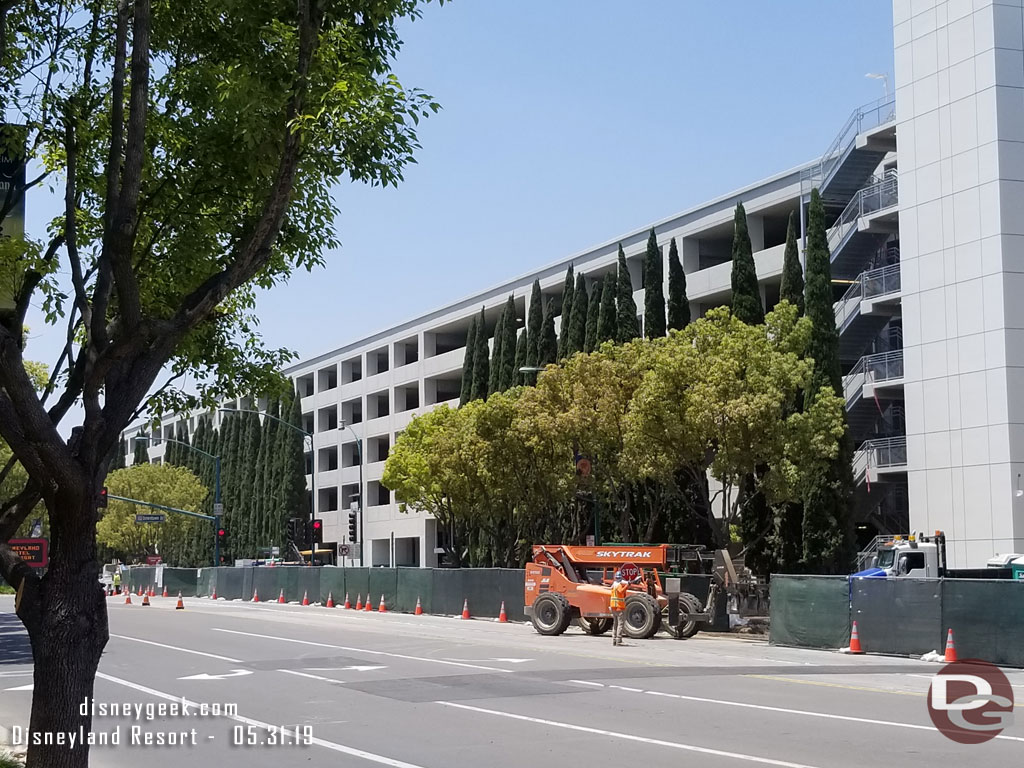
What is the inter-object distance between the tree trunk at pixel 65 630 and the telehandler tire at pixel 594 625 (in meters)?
23.8

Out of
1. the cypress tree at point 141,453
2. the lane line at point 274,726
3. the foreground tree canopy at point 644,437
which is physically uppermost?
the cypress tree at point 141,453

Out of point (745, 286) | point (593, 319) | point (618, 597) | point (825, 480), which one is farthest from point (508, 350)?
point (618, 597)

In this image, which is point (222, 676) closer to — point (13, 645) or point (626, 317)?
point (13, 645)

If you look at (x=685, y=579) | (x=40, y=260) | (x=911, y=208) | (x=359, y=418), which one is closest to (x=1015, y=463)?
(x=911, y=208)

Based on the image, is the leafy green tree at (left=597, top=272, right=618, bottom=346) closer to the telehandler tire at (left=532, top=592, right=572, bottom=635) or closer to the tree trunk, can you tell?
the telehandler tire at (left=532, top=592, right=572, bottom=635)

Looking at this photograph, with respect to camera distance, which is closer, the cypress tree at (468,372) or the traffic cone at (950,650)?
the traffic cone at (950,650)

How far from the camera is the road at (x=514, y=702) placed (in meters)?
12.2

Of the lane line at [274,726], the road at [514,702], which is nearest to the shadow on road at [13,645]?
the road at [514,702]

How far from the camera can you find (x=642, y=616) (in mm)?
28578

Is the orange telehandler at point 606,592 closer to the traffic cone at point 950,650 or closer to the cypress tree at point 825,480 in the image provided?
the traffic cone at point 950,650

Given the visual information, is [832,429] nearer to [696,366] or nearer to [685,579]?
[696,366]

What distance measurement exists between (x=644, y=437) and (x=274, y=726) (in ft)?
69.3

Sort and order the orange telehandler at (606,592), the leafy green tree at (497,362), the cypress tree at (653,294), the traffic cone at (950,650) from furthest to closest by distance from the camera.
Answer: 1. the leafy green tree at (497,362)
2. the cypress tree at (653,294)
3. the orange telehandler at (606,592)
4. the traffic cone at (950,650)

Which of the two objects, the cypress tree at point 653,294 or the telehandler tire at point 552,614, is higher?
the cypress tree at point 653,294
